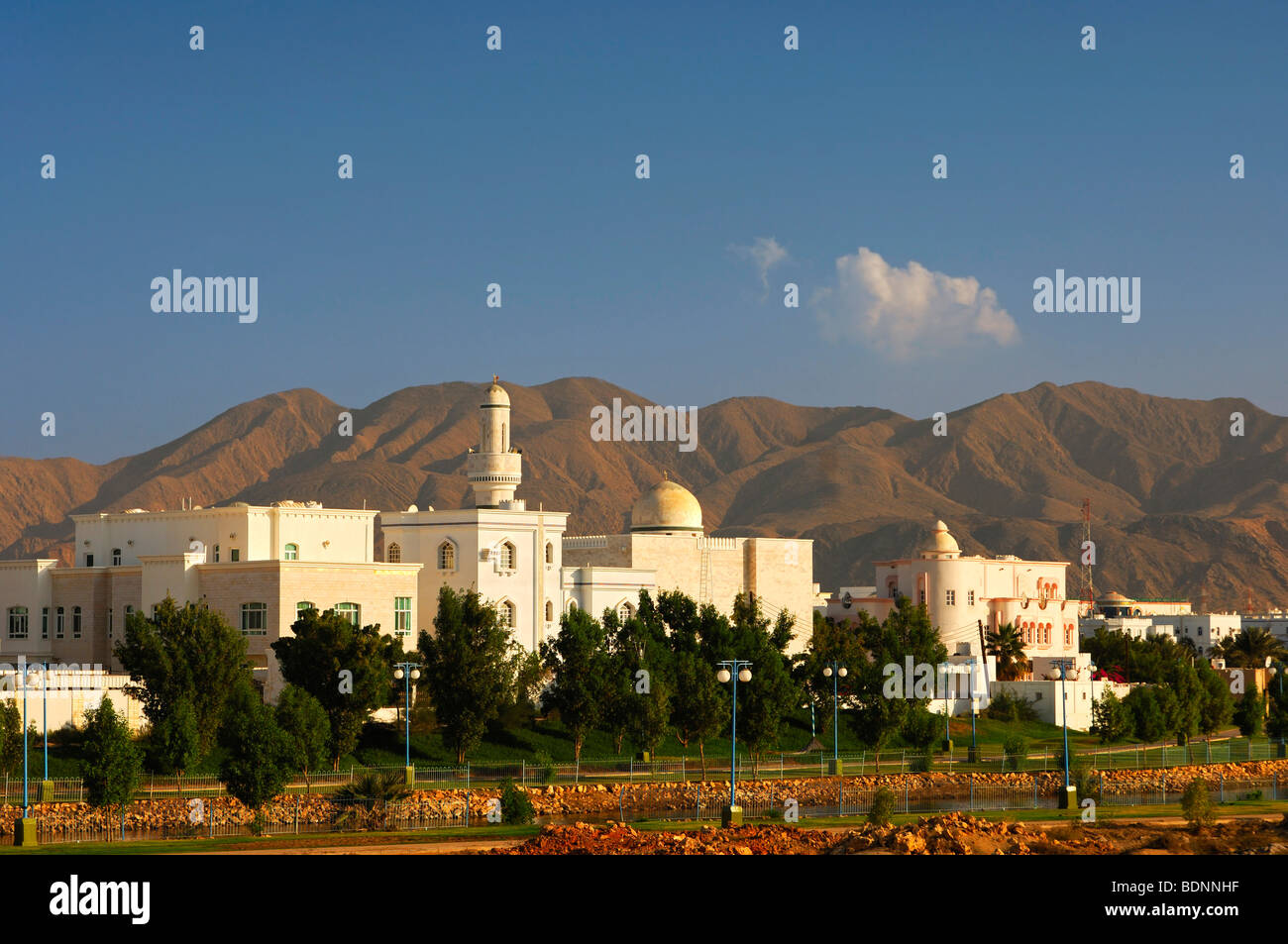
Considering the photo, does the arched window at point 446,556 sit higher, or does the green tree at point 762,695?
the arched window at point 446,556

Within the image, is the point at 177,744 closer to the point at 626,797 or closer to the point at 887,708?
→ the point at 626,797

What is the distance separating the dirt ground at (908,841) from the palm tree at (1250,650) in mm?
70621

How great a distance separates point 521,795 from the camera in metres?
43.4

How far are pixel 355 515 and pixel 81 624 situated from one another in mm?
11587

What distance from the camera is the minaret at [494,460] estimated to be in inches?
2872

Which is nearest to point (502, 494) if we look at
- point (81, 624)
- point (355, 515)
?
point (355, 515)

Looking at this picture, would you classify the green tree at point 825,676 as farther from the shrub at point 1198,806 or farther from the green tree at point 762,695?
the shrub at point 1198,806

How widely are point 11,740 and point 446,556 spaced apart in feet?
75.2

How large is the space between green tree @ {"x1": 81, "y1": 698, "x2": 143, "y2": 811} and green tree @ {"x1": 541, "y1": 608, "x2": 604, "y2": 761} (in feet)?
66.9

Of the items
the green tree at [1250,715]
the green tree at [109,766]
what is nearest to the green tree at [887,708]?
the green tree at [1250,715]

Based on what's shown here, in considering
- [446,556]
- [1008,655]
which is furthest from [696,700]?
[1008,655]

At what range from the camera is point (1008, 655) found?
87.6 meters

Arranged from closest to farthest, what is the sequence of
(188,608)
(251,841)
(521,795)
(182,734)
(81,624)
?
(251,841) < (521,795) < (182,734) < (188,608) < (81,624)
